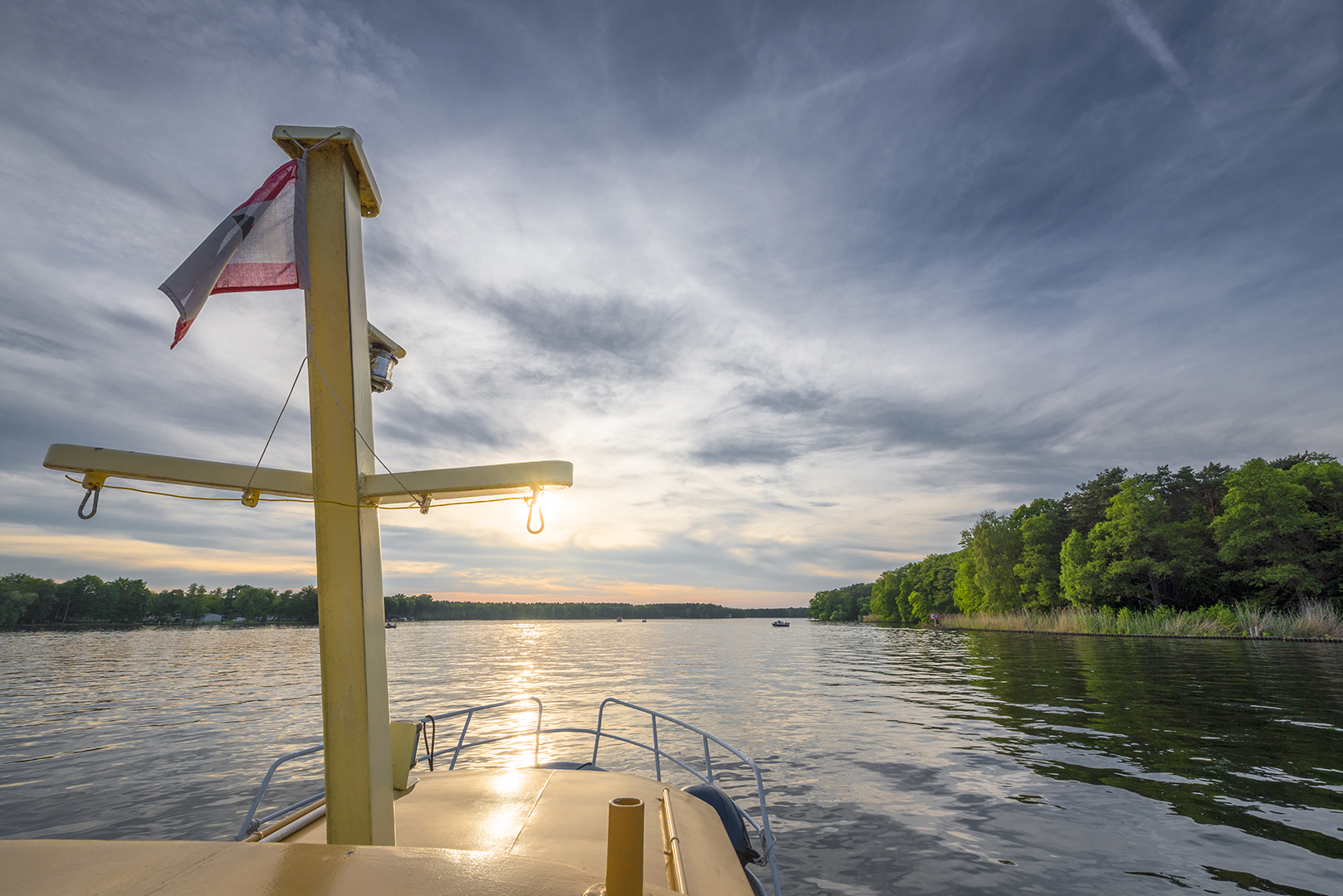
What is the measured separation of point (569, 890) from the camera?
1739 millimetres

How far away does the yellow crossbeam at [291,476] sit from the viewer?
2.67 m

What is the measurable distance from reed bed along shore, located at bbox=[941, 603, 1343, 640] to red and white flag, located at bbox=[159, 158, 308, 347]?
51714mm

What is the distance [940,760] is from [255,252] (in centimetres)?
1328

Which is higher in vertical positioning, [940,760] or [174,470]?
[174,470]

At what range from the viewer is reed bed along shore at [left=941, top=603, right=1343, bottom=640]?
35.8 metres

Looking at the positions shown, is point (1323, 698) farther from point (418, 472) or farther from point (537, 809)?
point (418, 472)

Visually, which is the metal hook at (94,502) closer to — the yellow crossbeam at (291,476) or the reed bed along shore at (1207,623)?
the yellow crossbeam at (291,476)

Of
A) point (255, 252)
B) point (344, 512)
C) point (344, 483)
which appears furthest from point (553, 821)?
point (255, 252)

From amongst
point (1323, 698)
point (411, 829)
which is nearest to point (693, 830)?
point (411, 829)

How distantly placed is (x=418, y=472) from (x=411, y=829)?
104 inches

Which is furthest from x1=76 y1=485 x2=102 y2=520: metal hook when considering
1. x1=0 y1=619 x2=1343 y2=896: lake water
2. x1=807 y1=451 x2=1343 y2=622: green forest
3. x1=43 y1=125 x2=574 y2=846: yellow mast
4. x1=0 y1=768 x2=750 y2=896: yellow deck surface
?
x1=807 y1=451 x2=1343 y2=622: green forest

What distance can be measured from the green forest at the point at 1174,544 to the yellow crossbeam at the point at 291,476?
60.2 m

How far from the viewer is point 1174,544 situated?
5334 cm

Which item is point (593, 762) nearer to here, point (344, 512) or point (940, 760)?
point (344, 512)
